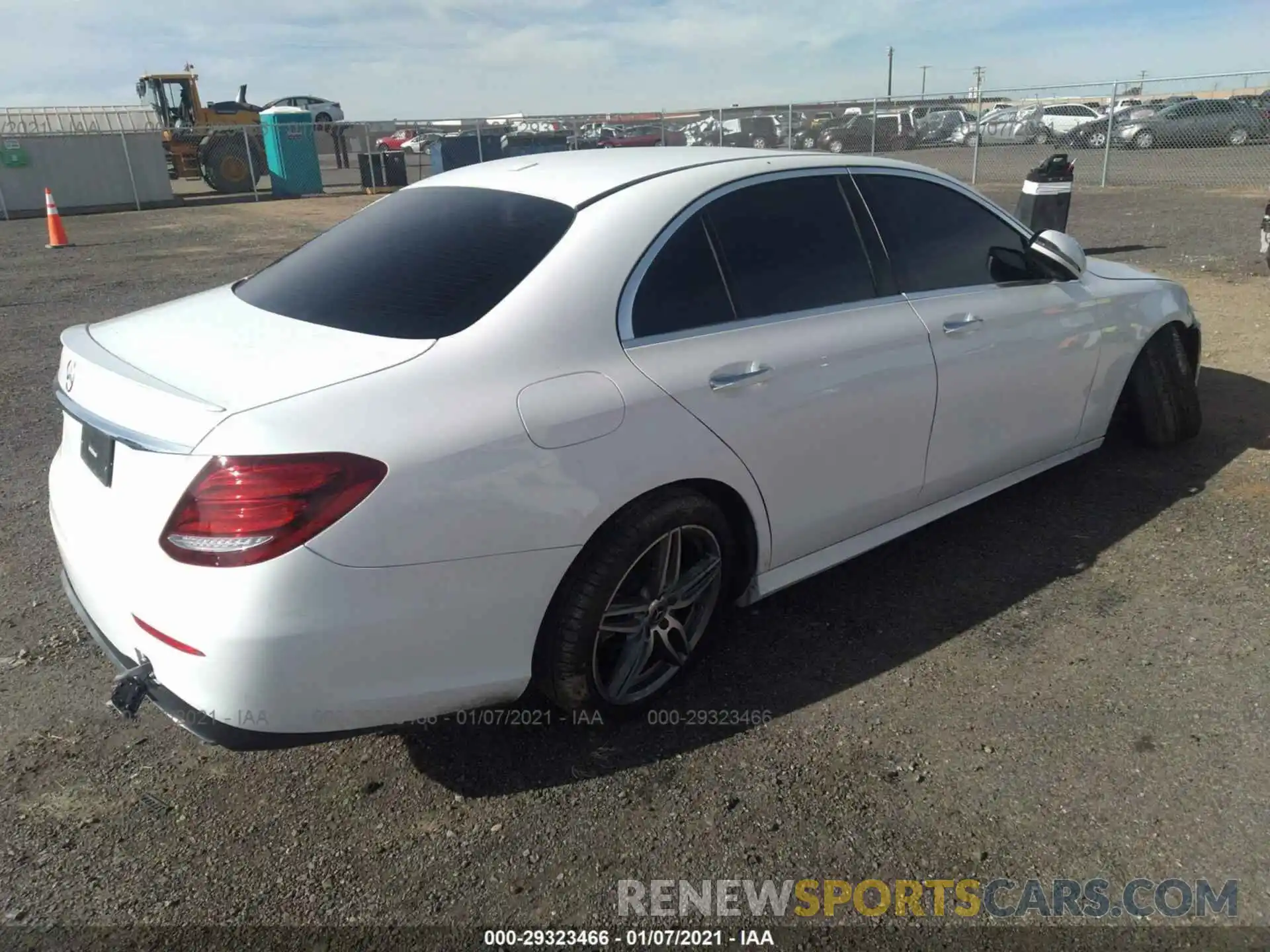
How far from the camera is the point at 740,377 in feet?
9.27

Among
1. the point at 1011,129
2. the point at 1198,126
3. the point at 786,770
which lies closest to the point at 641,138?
the point at 1011,129

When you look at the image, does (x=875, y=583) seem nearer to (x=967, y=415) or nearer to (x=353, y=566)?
(x=967, y=415)

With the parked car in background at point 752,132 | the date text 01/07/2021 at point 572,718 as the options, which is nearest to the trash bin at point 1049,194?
the date text 01/07/2021 at point 572,718

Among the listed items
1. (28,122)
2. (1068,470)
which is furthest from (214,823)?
(28,122)

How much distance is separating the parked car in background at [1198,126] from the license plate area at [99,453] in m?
26.4

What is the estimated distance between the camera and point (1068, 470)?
472 centimetres

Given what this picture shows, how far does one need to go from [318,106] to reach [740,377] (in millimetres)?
35915

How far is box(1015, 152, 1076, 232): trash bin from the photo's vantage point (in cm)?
974

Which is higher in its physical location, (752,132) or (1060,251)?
(752,132)

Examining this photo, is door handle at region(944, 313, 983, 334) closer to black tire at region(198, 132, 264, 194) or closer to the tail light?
the tail light

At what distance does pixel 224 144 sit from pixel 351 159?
46.3 ft

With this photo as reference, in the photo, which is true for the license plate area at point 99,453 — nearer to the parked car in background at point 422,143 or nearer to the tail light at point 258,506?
the tail light at point 258,506

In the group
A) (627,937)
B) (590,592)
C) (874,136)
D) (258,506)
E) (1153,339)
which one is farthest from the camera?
(874,136)

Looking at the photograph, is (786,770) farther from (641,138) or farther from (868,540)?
(641,138)
